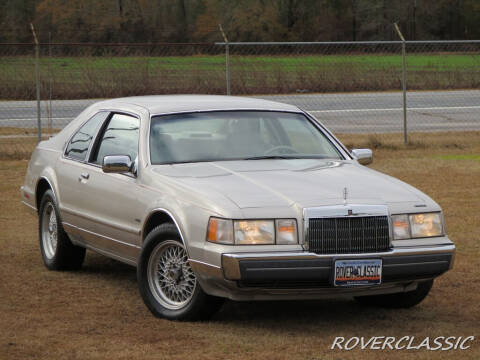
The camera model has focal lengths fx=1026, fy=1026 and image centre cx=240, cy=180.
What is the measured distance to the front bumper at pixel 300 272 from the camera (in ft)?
19.8

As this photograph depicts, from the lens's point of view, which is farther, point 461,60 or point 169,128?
point 461,60

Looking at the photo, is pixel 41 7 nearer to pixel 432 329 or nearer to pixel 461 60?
pixel 461 60

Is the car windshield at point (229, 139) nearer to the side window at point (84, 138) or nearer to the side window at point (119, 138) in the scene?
the side window at point (119, 138)

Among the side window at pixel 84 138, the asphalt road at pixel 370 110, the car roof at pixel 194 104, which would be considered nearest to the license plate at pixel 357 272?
the car roof at pixel 194 104

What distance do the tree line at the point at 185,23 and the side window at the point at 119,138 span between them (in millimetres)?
11362

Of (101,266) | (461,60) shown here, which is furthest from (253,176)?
(461,60)

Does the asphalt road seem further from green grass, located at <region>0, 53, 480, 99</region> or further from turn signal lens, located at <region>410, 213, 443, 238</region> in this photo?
turn signal lens, located at <region>410, 213, 443, 238</region>

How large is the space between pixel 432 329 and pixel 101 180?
2.64m

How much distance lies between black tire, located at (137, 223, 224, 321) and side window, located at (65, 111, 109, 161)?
1606 millimetres

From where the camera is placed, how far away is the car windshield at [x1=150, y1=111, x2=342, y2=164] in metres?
7.32

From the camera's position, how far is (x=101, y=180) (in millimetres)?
7547

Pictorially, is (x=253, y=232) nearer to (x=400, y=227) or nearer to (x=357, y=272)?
(x=357, y=272)

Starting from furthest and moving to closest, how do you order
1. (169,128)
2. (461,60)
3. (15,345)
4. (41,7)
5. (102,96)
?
1. (41,7)
2. (102,96)
3. (461,60)
4. (169,128)
5. (15,345)

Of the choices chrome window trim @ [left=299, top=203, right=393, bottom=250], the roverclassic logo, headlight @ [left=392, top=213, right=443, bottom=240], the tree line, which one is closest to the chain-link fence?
the tree line
